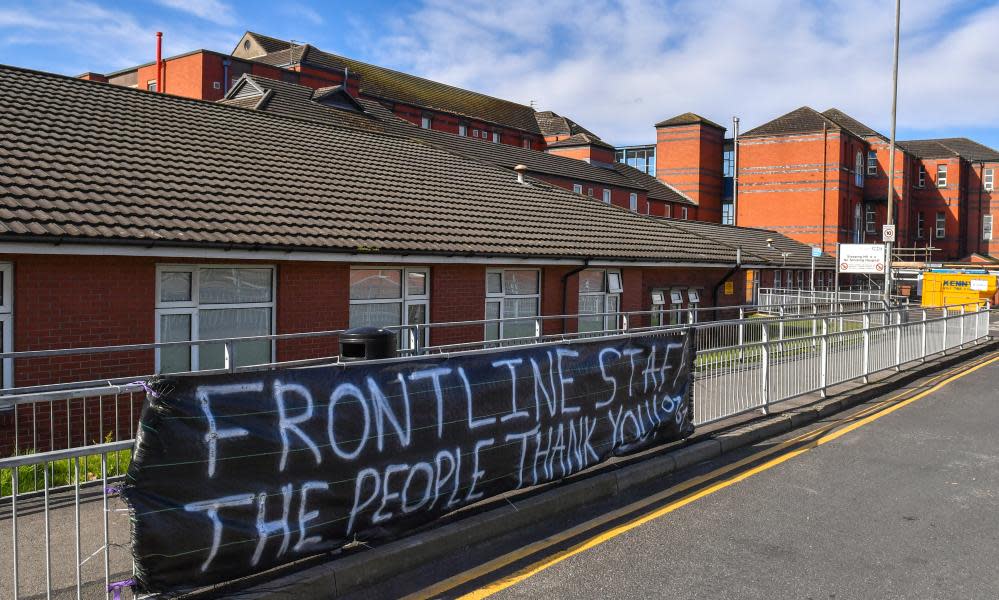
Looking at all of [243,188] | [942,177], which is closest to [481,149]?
[243,188]

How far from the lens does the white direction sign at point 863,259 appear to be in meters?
23.0

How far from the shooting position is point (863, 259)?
23422 mm

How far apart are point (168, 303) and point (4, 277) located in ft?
6.14

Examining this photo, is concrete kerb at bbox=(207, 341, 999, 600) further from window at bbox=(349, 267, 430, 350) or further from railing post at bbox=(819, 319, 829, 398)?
window at bbox=(349, 267, 430, 350)

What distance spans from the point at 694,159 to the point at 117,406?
200 feet

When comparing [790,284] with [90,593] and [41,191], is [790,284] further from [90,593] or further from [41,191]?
[90,593]

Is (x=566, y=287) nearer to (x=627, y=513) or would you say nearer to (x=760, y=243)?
(x=627, y=513)

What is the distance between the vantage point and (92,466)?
6941mm

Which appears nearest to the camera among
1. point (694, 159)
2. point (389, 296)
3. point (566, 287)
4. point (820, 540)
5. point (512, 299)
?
point (820, 540)

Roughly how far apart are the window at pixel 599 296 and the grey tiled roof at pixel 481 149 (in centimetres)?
727

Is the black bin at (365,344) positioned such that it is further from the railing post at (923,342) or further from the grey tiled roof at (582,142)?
the grey tiled roof at (582,142)

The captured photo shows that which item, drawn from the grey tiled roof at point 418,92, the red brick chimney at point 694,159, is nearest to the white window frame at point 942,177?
the red brick chimney at point 694,159

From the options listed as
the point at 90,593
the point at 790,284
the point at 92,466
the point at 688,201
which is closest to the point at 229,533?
the point at 90,593

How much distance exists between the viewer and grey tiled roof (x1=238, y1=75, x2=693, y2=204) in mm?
20234
